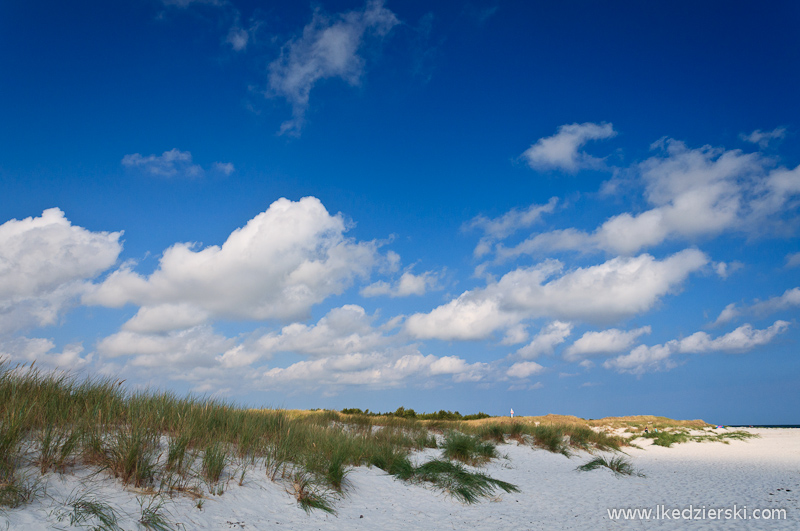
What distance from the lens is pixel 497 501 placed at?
6.97m

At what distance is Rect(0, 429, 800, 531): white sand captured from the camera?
14.0 feet

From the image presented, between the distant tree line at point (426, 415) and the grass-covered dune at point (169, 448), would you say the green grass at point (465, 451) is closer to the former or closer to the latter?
the grass-covered dune at point (169, 448)

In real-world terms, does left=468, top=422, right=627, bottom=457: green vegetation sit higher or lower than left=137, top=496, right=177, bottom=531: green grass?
lower

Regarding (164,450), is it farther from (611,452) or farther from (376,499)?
(611,452)

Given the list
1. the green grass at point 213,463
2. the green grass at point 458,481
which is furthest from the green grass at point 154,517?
the green grass at point 458,481

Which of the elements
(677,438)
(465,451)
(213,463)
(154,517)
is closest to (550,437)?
(465,451)

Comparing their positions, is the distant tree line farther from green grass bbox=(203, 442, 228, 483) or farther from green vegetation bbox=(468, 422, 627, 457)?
green grass bbox=(203, 442, 228, 483)

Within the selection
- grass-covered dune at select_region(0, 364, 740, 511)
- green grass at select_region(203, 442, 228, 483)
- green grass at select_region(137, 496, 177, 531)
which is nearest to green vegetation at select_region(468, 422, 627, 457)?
grass-covered dune at select_region(0, 364, 740, 511)

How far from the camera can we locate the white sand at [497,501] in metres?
4.26

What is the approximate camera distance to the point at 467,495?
268 inches

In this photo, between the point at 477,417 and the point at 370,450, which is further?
the point at 477,417

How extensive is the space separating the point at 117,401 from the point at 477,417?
27.0 m

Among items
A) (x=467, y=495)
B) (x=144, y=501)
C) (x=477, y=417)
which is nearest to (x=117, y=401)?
(x=144, y=501)

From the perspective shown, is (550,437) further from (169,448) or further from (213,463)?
(169,448)
